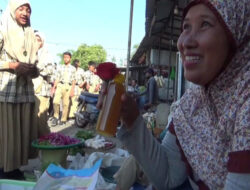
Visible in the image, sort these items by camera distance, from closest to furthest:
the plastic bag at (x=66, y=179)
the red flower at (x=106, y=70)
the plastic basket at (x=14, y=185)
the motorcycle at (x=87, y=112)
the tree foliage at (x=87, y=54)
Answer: the red flower at (x=106, y=70), the plastic bag at (x=66, y=179), the plastic basket at (x=14, y=185), the motorcycle at (x=87, y=112), the tree foliage at (x=87, y=54)

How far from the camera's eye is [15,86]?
3287mm

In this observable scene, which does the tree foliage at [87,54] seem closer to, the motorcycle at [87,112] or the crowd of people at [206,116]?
the motorcycle at [87,112]

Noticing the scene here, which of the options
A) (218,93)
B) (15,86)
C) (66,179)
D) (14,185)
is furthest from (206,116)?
(15,86)

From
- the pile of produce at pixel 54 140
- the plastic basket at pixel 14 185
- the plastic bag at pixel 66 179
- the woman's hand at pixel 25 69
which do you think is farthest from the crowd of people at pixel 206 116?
the pile of produce at pixel 54 140

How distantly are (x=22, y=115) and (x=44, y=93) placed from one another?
2.20 metres

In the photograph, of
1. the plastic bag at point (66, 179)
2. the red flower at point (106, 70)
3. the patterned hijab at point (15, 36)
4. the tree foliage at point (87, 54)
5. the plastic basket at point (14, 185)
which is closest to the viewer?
the red flower at point (106, 70)

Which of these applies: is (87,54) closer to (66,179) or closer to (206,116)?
(66,179)

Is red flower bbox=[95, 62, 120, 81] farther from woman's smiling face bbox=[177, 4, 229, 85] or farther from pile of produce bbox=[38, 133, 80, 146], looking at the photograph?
pile of produce bbox=[38, 133, 80, 146]

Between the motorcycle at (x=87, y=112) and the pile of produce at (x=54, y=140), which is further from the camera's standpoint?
the motorcycle at (x=87, y=112)

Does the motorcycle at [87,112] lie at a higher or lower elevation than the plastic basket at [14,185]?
lower

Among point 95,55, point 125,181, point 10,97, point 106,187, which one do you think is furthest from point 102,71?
point 95,55

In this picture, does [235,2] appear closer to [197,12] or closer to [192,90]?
[197,12]

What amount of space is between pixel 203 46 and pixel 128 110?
1.53 feet

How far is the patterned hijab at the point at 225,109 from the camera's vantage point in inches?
42.9
